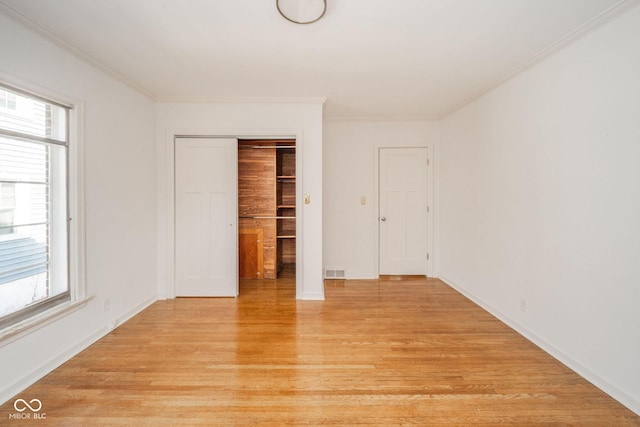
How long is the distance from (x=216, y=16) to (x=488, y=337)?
3443mm

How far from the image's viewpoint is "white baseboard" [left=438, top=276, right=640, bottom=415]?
1.79 meters

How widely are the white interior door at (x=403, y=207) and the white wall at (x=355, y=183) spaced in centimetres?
13

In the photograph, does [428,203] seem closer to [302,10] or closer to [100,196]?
[302,10]

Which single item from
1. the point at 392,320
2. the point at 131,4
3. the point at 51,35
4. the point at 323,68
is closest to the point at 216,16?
the point at 131,4

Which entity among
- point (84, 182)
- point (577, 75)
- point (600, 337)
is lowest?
point (600, 337)

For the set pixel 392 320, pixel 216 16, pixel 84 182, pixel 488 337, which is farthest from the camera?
pixel 392 320

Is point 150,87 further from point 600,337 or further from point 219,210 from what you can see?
point 600,337

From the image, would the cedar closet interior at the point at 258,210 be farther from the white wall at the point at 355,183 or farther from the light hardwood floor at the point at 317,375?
the light hardwood floor at the point at 317,375

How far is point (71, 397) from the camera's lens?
6.12 ft

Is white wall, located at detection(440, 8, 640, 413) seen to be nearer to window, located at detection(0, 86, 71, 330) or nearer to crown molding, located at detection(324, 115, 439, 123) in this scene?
crown molding, located at detection(324, 115, 439, 123)

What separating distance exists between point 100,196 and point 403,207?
153 inches

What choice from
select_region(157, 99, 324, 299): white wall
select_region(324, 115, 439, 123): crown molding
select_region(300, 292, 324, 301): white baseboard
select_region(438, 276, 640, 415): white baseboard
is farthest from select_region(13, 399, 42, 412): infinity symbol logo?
select_region(324, 115, 439, 123): crown molding

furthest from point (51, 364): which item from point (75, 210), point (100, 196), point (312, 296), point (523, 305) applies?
point (523, 305)

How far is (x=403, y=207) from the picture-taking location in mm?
4586
